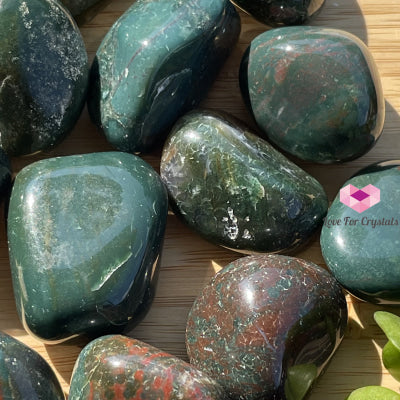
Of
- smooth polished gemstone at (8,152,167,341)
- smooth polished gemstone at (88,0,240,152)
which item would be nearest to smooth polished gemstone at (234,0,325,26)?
smooth polished gemstone at (88,0,240,152)

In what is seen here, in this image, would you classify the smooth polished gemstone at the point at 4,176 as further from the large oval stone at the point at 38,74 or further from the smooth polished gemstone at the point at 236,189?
the smooth polished gemstone at the point at 236,189

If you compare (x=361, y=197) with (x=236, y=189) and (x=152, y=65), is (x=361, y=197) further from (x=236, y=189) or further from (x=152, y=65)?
(x=152, y=65)

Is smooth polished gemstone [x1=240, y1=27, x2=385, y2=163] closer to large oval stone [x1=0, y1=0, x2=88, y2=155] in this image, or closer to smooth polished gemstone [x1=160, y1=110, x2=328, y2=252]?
smooth polished gemstone [x1=160, y1=110, x2=328, y2=252]

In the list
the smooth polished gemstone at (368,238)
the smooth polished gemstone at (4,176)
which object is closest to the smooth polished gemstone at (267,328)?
the smooth polished gemstone at (368,238)

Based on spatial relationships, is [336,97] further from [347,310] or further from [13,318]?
[13,318]

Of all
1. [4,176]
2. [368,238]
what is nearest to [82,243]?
[4,176]
